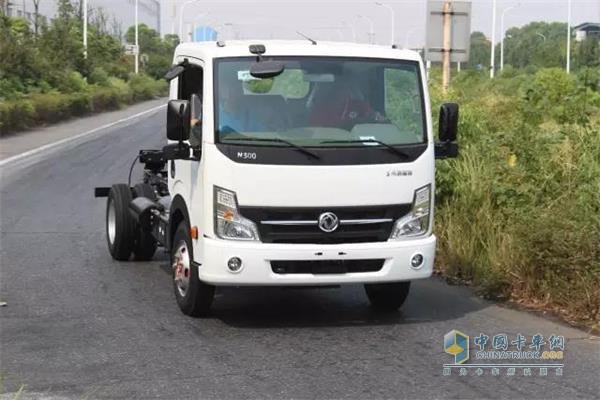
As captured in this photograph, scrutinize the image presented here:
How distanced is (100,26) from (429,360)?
6825 cm

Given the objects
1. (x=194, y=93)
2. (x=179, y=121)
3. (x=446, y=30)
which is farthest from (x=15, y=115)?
(x=179, y=121)

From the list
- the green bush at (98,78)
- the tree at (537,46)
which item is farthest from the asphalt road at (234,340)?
the tree at (537,46)

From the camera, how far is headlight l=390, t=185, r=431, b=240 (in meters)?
7.12

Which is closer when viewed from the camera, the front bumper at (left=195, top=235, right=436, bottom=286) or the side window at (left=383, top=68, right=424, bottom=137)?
the front bumper at (left=195, top=235, right=436, bottom=286)

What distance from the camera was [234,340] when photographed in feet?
22.4

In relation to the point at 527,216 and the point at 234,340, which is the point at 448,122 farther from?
the point at 234,340

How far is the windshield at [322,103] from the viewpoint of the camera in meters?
7.01

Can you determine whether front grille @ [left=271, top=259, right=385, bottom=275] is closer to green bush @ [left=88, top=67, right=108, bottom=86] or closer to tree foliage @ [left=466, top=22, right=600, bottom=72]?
tree foliage @ [left=466, top=22, right=600, bottom=72]

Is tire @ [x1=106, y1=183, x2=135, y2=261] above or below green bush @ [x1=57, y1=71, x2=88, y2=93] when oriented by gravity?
below

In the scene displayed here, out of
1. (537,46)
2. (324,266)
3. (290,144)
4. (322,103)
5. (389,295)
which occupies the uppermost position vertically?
(537,46)

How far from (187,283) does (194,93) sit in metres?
1.58

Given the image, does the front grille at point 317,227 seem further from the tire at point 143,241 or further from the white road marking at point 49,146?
the white road marking at point 49,146

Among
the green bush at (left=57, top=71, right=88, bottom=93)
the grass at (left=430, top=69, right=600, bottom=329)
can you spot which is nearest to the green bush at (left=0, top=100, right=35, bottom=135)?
the green bush at (left=57, top=71, right=88, bottom=93)

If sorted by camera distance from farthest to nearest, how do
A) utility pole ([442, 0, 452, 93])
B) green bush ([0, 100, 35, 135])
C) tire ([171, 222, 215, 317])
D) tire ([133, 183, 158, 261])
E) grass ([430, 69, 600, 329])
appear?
green bush ([0, 100, 35, 135]) < utility pole ([442, 0, 452, 93]) < tire ([133, 183, 158, 261]) < grass ([430, 69, 600, 329]) < tire ([171, 222, 215, 317])
